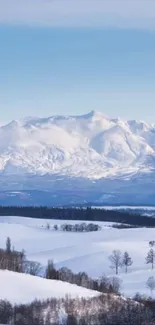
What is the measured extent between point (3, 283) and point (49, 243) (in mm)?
76695

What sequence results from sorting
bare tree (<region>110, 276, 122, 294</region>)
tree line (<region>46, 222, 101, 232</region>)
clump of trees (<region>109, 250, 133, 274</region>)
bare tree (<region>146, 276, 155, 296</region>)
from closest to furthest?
bare tree (<region>110, 276, 122, 294</region>), bare tree (<region>146, 276, 155, 296</region>), clump of trees (<region>109, 250, 133, 274</region>), tree line (<region>46, 222, 101, 232</region>)

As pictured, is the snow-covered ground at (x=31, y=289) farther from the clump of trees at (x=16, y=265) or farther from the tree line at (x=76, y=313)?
the clump of trees at (x=16, y=265)

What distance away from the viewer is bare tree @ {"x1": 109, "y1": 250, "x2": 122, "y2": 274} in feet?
376

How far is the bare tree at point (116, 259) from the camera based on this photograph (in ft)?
376

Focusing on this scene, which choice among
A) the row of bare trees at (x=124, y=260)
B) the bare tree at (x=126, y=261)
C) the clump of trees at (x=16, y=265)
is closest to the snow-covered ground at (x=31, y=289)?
the clump of trees at (x=16, y=265)

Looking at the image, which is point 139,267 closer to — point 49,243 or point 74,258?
point 74,258

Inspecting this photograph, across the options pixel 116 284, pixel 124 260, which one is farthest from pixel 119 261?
pixel 116 284

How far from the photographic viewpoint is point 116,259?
11719cm

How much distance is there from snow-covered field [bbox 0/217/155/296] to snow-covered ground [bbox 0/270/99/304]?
18573 mm

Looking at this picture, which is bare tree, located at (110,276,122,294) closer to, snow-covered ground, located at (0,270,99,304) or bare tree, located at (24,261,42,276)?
bare tree, located at (24,261,42,276)

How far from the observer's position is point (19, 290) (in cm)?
6975

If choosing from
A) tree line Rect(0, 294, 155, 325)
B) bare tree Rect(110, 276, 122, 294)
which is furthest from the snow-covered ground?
bare tree Rect(110, 276, 122, 294)

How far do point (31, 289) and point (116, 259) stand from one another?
1891 inches

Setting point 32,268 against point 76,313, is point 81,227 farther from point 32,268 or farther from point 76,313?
point 76,313
